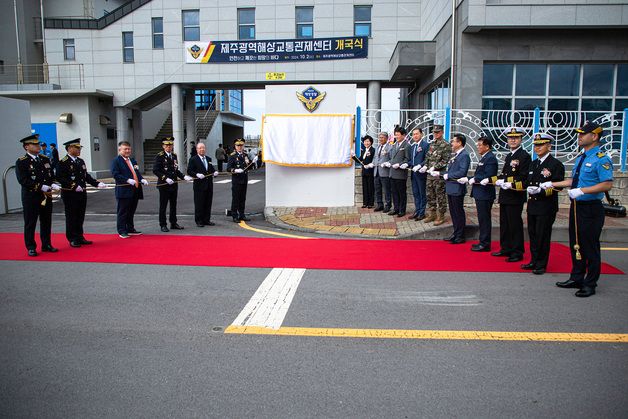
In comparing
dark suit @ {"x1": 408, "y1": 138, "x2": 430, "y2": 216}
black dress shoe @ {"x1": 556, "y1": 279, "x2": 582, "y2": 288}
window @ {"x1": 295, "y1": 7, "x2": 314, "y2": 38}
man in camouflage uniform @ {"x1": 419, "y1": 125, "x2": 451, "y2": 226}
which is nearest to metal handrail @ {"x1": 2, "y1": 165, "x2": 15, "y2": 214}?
dark suit @ {"x1": 408, "y1": 138, "x2": 430, "y2": 216}

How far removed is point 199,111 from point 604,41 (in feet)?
87.2

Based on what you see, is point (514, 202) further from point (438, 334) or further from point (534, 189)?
point (438, 334)

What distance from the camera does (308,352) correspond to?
406 cm

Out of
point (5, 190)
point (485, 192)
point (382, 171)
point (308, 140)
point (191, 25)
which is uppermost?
point (191, 25)

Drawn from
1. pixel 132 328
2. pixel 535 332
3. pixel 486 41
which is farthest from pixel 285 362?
pixel 486 41

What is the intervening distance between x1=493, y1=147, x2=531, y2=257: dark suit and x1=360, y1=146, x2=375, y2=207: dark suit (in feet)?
14.6

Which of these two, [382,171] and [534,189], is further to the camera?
[382,171]

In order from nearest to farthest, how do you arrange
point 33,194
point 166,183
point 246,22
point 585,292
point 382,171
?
point 585,292, point 33,194, point 166,183, point 382,171, point 246,22

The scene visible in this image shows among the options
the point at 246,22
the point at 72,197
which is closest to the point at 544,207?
the point at 72,197

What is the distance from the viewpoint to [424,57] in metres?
18.3

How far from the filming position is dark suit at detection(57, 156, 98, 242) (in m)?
8.46

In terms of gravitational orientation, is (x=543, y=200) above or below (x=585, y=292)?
above

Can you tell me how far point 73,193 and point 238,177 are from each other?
139 inches

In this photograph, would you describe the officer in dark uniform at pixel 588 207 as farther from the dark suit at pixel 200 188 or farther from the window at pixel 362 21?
the window at pixel 362 21
